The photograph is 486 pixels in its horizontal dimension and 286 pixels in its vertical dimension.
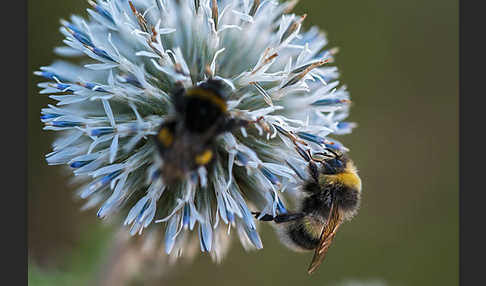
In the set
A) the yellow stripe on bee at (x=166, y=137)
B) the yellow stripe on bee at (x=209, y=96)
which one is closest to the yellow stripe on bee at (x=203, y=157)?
the yellow stripe on bee at (x=166, y=137)

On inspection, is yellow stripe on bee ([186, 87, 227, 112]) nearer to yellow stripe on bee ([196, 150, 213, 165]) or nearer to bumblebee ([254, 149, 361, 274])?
yellow stripe on bee ([196, 150, 213, 165])

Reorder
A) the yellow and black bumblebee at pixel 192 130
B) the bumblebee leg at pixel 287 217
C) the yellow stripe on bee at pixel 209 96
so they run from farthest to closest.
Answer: the bumblebee leg at pixel 287 217
the yellow stripe on bee at pixel 209 96
the yellow and black bumblebee at pixel 192 130

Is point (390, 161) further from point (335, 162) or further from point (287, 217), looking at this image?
point (287, 217)

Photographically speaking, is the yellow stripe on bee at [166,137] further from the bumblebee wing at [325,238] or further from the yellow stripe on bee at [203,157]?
the bumblebee wing at [325,238]

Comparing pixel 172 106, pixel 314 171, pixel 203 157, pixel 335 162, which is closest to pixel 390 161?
pixel 335 162

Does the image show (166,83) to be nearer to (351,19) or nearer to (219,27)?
(219,27)

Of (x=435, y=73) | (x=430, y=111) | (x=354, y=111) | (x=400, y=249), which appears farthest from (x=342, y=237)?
(x=435, y=73)

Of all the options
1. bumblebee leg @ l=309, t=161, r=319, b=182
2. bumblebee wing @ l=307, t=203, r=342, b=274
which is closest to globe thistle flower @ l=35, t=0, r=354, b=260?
bumblebee leg @ l=309, t=161, r=319, b=182
